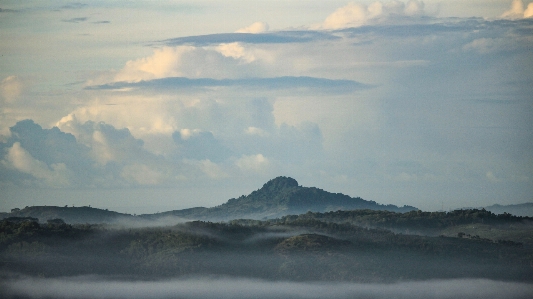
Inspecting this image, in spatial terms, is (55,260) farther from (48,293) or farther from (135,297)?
(135,297)

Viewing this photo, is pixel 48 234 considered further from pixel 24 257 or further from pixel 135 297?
pixel 135 297

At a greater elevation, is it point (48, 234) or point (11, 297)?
point (48, 234)

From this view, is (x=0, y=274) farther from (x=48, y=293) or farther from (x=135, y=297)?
(x=135, y=297)

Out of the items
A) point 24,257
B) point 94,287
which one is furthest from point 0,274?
point 94,287

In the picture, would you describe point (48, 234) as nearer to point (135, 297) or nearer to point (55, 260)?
point (55, 260)

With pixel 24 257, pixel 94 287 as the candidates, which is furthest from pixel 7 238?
pixel 94 287

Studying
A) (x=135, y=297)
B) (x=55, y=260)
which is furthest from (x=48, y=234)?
(x=135, y=297)

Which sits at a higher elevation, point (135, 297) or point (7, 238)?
point (7, 238)
